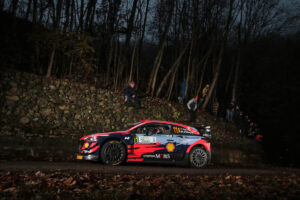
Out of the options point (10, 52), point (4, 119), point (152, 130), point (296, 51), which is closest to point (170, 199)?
point (152, 130)

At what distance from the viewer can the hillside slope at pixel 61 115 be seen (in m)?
14.7

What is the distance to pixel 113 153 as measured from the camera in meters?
10.3

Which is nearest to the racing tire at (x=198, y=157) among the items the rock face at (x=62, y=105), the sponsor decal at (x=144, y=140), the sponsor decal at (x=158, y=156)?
the sponsor decal at (x=158, y=156)

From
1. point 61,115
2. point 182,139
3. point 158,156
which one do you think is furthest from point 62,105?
point 182,139

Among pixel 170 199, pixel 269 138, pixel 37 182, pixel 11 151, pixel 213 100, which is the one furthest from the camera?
pixel 213 100

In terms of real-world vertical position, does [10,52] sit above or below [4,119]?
above

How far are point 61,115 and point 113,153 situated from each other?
936 cm

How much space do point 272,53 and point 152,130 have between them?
2207 cm

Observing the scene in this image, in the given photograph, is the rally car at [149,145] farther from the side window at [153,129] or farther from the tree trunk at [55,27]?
the tree trunk at [55,27]

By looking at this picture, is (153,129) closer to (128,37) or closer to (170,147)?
(170,147)

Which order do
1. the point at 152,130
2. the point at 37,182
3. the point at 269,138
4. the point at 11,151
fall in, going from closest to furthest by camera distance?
the point at 37,182, the point at 152,130, the point at 11,151, the point at 269,138

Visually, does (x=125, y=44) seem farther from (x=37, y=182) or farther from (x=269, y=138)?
(x=37, y=182)

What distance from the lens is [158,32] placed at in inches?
1297

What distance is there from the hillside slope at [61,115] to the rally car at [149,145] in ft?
11.5
